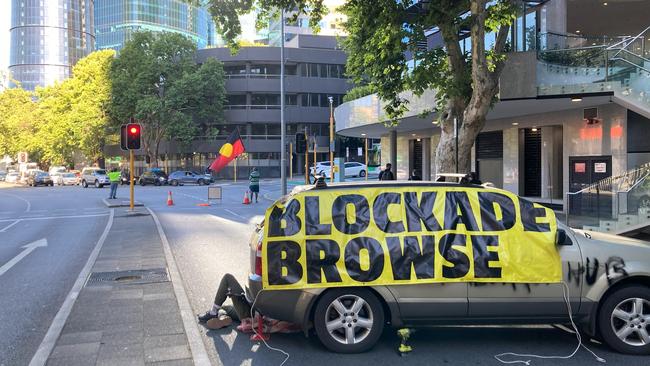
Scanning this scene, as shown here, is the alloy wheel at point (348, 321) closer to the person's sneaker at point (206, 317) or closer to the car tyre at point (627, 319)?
the person's sneaker at point (206, 317)

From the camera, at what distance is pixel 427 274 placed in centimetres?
527

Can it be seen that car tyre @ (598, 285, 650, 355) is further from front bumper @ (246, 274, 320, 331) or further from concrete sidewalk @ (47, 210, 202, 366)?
concrete sidewalk @ (47, 210, 202, 366)

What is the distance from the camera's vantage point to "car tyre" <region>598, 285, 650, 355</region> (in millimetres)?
5188

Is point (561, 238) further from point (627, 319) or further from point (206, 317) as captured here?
point (206, 317)

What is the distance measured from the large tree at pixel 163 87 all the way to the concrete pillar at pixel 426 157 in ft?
114

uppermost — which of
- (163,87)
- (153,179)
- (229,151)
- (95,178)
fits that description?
(163,87)

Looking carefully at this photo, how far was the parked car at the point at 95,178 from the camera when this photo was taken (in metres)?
49.0

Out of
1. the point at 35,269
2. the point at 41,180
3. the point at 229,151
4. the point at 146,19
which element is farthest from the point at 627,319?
the point at 146,19

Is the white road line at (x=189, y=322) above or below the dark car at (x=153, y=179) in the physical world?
below

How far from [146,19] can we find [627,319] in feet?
437

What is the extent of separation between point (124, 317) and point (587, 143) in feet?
54.3

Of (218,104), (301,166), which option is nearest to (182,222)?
(218,104)

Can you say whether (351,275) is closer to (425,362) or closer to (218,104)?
(425,362)

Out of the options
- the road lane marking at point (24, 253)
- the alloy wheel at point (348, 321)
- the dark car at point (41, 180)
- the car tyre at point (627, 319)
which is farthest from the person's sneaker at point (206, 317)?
the dark car at point (41, 180)
